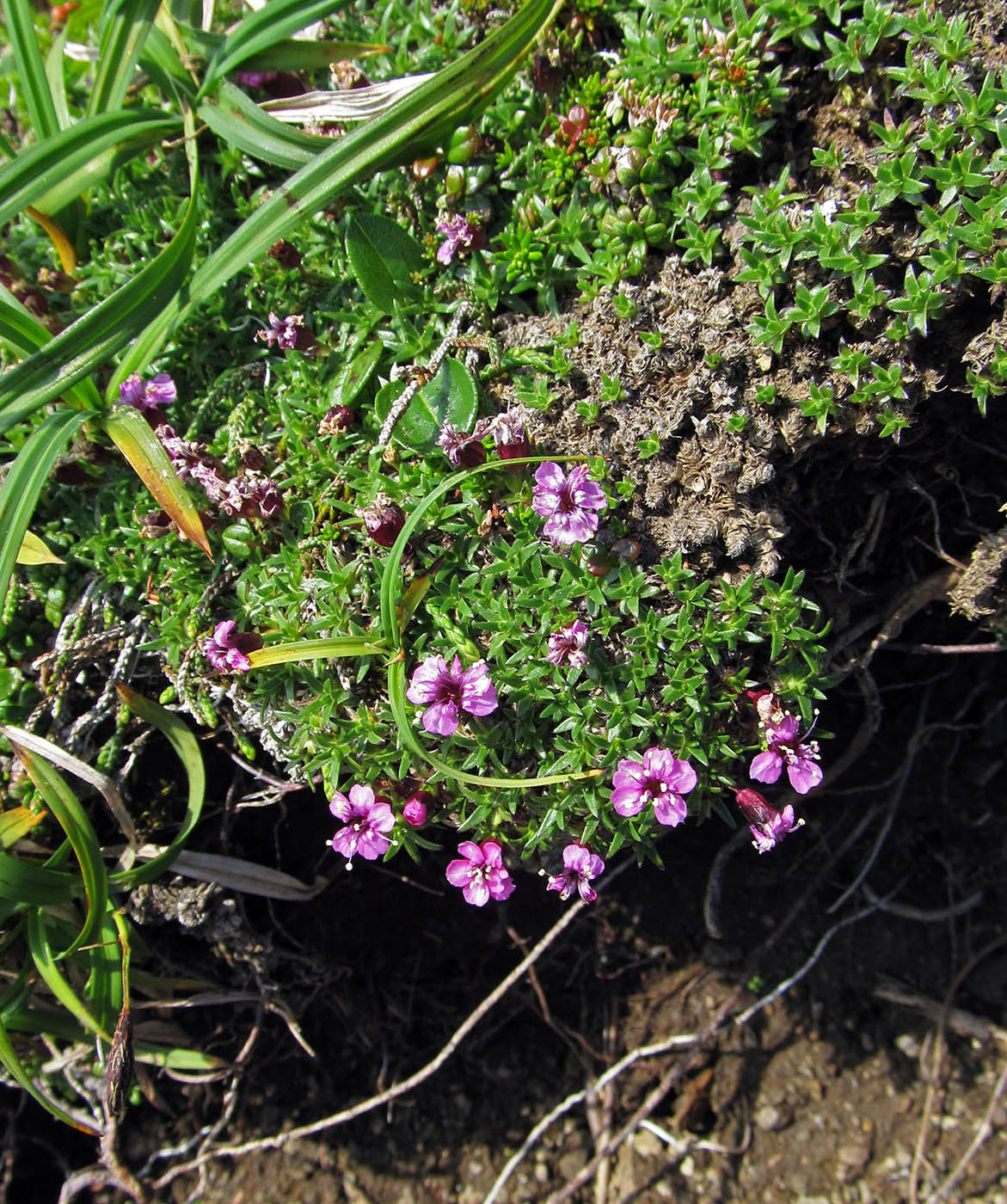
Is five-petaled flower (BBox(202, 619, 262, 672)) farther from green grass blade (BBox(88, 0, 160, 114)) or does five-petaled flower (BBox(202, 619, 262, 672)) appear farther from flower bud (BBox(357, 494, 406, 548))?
green grass blade (BBox(88, 0, 160, 114))

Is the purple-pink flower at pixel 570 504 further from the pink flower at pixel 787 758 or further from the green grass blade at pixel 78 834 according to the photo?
the green grass blade at pixel 78 834

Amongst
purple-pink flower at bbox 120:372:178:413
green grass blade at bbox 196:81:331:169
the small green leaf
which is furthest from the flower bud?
green grass blade at bbox 196:81:331:169

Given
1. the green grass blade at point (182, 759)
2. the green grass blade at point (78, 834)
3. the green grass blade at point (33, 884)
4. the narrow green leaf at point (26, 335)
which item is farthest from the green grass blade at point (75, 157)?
the green grass blade at point (33, 884)

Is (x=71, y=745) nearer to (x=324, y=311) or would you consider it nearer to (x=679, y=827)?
(x=324, y=311)

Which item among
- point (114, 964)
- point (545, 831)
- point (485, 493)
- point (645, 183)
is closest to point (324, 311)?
point (485, 493)

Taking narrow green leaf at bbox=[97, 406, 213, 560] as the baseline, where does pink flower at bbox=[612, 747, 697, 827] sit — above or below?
below

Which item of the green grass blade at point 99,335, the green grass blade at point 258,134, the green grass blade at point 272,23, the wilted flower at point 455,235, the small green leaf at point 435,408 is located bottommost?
the small green leaf at point 435,408
